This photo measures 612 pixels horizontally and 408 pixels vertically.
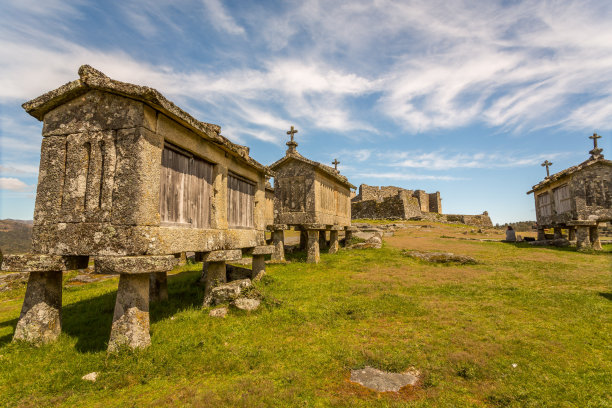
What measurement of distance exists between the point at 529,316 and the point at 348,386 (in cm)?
464

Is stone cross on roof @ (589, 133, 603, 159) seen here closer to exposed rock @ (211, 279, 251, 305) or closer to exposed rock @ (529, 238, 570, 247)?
exposed rock @ (529, 238, 570, 247)

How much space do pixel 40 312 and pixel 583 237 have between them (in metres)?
21.3

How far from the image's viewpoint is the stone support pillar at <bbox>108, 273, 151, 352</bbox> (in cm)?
449

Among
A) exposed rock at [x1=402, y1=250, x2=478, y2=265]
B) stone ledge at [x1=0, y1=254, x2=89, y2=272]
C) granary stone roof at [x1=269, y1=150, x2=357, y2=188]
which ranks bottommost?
exposed rock at [x1=402, y1=250, x2=478, y2=265]

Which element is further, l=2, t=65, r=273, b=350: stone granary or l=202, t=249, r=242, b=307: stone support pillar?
l=202, t=249, r=242, b=307: stone support pillar

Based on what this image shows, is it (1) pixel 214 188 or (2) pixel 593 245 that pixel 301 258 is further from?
(2) pixel 593 245

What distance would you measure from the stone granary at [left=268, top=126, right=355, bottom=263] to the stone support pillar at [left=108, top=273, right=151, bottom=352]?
8365 mm

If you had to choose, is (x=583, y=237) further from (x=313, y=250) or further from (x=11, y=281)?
(x=11, y=281)

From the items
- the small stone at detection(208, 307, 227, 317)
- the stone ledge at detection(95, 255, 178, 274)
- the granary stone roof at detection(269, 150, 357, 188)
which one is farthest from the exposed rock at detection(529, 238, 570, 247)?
the stone ledge at detection(95, 255, 178, 274)

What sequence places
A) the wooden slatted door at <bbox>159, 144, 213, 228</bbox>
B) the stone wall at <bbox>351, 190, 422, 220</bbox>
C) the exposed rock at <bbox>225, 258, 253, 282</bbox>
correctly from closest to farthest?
1. the wooden slatted door at <bbox>159, 144, 213, 228</bbox>
2. the exposed rock at <bbox>225, 258, 253, 282</bbox>
3. the stone wall at <bbox>351, 190, 422, 220</bbox>

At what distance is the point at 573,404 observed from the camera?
3.31 meters

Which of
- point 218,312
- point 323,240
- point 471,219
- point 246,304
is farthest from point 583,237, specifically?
point 471,219

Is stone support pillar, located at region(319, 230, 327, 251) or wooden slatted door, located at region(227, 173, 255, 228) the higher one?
wooden slatted door, located at region(227, 173, 255, 228)

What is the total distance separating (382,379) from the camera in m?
3.94
